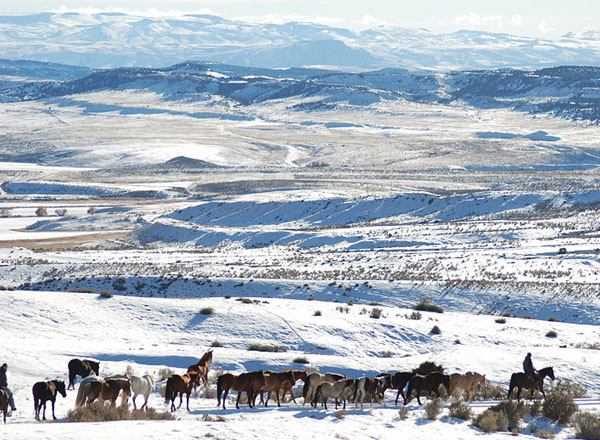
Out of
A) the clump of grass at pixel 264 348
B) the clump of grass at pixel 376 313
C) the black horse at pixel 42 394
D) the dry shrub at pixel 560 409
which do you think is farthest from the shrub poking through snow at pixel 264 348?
the dry shrub at pixel 560 409

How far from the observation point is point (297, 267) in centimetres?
3547

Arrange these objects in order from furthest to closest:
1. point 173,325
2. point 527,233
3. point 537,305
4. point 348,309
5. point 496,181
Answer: point 496,181 → point 527,233 → point 537,305 → point 348,309 → point 173,325

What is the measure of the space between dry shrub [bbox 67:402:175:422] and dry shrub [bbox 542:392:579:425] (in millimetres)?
6671

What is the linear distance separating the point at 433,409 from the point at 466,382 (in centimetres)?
185

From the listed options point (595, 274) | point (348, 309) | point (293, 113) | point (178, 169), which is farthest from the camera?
point (293, 113)

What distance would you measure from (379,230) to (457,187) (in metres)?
32.5

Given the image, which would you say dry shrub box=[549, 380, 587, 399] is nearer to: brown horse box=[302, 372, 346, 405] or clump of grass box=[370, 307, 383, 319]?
brown horse box=[302, 372, 346, 405]

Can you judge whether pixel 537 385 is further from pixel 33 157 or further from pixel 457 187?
pixel 33 157

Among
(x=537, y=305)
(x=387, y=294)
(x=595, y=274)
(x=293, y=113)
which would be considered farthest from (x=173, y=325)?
(x=293, y=113)

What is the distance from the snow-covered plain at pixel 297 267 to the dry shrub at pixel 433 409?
7.5 inches

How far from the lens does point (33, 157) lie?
11706cm

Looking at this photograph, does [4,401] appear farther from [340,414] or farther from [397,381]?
[397,381]

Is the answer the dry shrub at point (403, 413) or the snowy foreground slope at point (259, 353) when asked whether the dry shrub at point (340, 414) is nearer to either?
the snowy foreground slope at point (259, 353)

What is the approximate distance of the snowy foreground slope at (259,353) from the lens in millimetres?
11867
